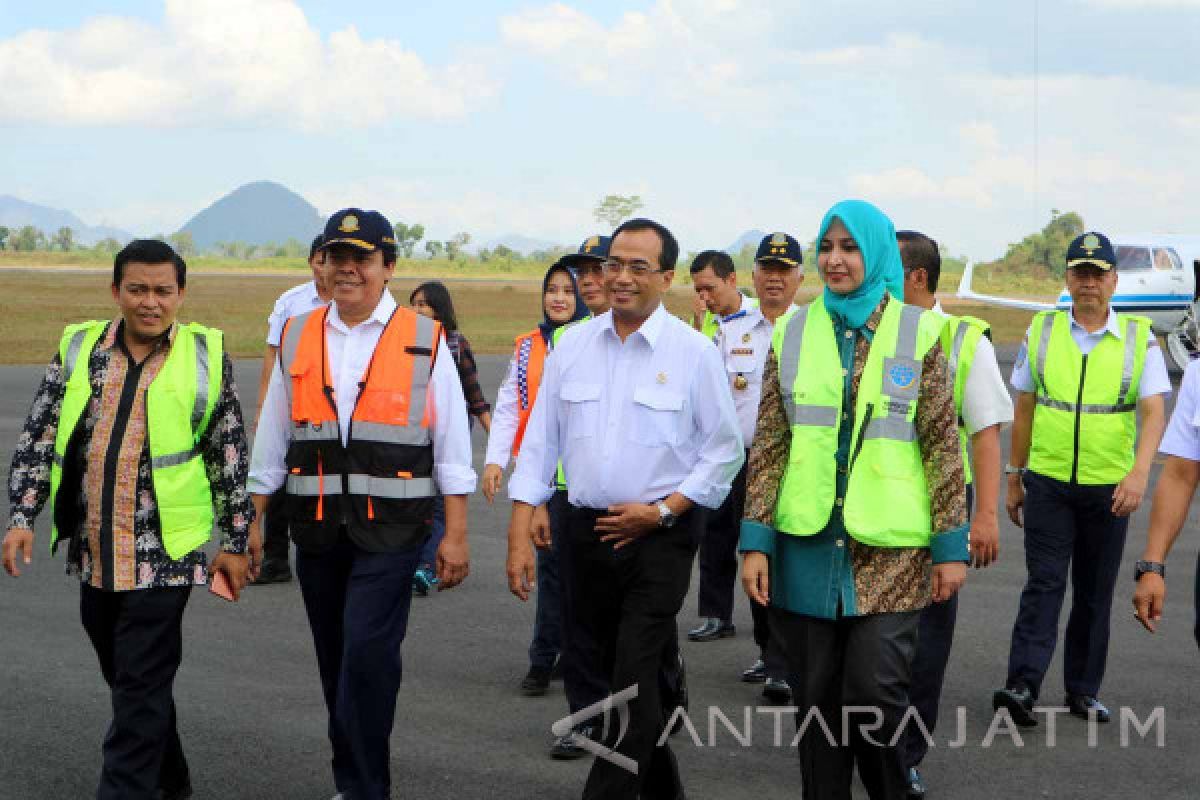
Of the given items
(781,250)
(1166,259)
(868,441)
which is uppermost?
(1166,259)

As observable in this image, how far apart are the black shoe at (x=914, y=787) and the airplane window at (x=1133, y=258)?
2604 centimetres

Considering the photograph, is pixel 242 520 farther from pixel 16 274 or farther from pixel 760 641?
pixel 16 274

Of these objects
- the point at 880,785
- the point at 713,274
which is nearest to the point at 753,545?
the point at 880,785

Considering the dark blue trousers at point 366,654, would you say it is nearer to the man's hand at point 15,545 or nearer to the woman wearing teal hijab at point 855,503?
the man's hand at point 15,545

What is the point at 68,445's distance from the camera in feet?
16.2

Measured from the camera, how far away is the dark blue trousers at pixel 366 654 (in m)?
4.98

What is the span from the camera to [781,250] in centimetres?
781

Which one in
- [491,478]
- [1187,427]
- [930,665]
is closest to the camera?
[1187,427]

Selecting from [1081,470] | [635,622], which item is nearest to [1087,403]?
[1081,470]

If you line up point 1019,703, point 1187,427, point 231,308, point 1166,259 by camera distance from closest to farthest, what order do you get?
point 1187,427 → point 1019,703 → point 1166,259 → point 231,308

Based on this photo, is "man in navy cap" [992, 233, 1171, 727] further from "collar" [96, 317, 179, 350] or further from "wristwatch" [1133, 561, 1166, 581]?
"collar" [96, 317, 179, 350]

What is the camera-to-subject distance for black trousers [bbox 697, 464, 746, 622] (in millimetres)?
7812

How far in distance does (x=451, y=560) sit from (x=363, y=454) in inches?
19.5

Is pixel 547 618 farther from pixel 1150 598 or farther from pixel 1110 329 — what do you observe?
pixel 1150 598
